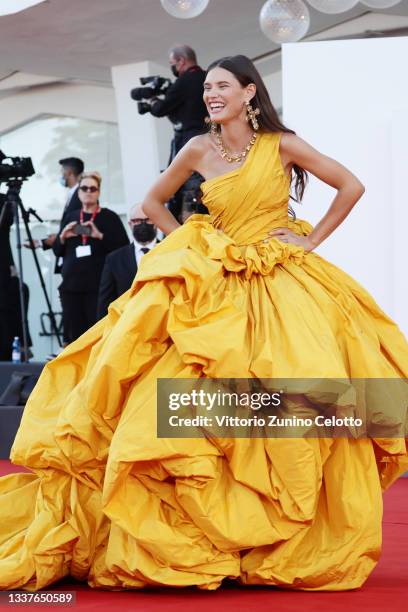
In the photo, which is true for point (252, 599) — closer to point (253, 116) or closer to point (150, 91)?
point (253, 116)

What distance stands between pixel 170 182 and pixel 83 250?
11.8 ft

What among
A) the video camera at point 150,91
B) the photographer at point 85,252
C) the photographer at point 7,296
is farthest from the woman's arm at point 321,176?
the photographer at point 7,296

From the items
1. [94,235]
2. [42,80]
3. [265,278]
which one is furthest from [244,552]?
[42,80]

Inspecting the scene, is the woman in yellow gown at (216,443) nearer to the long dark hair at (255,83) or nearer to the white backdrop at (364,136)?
the long dark hair at (255,83)

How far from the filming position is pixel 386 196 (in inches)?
216

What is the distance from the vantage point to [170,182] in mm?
3525

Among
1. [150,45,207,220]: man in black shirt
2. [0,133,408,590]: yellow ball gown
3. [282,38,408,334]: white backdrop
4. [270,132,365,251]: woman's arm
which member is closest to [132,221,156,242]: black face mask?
[150,45,207,220]: man in black shirt

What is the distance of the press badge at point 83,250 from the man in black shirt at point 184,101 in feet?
1.99

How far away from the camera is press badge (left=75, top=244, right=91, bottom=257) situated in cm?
705

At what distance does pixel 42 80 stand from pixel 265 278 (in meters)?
8.83

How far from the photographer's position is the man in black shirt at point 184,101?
6.82 meters

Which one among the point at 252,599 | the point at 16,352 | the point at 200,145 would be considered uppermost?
the point at 200,145

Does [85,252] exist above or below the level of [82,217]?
below

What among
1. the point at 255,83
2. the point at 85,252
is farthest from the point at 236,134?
the point at 85,252
